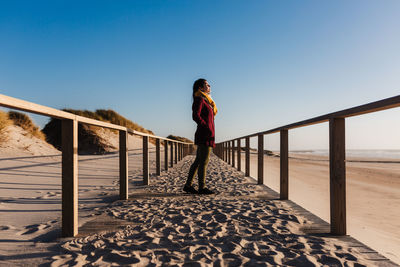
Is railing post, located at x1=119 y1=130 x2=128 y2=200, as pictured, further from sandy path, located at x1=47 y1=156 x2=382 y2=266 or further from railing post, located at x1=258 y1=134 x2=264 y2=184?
railing post, located at x1=258 y1=134 x2=264 y2=184

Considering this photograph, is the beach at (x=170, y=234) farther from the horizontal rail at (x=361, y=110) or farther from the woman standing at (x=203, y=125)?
the horizontal rail at (x=361, y=110)

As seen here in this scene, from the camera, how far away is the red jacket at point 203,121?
143 inches

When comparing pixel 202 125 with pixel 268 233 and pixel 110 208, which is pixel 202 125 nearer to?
pixel 110 208

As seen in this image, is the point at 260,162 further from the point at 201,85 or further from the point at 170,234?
the point at 170,234

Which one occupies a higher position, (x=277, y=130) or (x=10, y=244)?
(x=277, y=130)

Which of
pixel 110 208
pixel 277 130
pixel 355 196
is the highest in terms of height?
pixel 277 130

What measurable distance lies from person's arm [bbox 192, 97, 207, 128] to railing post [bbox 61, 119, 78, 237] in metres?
1.88

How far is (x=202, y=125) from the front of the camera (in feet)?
12.1

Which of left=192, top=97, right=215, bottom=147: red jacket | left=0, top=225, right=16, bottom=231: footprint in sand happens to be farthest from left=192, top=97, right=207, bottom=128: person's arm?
left=0, top=225, right=16, bottom=231: footprint in sand

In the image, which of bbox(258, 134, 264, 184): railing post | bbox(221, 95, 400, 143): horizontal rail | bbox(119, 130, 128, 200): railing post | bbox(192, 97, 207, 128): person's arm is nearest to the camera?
bbox(221, 95, 400, 143): horizontal rail

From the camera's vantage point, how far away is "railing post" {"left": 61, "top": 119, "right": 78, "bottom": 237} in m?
1.95

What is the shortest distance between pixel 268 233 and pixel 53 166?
16.9 ft

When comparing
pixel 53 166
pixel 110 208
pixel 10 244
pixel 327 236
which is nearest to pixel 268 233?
pixel 327 236

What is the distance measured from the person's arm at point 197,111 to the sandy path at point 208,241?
3.99 feet
